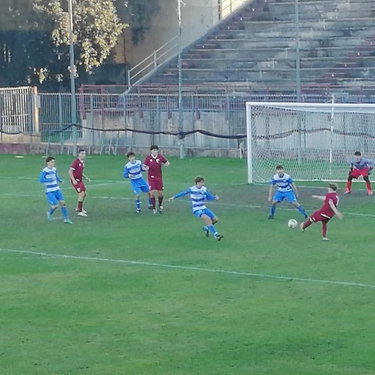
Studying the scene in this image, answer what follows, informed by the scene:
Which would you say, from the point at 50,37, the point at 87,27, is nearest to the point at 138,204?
the point at 50,37

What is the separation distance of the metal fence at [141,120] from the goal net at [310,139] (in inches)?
82.2

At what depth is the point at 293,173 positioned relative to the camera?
3150cm

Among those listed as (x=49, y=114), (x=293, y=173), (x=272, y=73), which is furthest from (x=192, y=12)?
(x=293, y=173)

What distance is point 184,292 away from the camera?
1488cm

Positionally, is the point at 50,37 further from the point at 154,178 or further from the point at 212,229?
the point at 212,229

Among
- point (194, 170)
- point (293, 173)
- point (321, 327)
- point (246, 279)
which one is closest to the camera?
point (321, 327)

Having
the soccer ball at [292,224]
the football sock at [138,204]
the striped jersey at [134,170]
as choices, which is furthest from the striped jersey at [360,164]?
the soccer ball at [292,224]

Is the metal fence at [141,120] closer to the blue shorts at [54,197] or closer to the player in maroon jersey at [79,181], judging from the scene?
the player in maroon jersey at [79,181]

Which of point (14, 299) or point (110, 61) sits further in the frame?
point (110, 61)

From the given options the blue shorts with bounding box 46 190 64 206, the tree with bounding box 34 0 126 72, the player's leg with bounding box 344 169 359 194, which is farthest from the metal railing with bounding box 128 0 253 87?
the blue shorts with bounding box 46 190 64 206

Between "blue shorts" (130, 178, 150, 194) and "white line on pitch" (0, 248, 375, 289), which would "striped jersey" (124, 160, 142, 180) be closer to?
"blue shorts" (130, 178, 150, 194)

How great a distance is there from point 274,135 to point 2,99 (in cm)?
1389

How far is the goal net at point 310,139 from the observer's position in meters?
31.7

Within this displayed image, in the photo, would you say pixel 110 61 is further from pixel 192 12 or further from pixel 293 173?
pixel 293 173
